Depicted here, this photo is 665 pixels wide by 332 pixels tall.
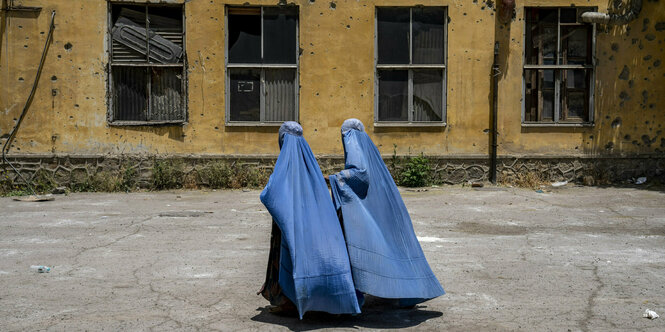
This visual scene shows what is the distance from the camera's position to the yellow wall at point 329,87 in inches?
461

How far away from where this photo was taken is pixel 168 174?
1173 centimetres

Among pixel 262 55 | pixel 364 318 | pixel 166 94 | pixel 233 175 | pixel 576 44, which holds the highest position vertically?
pixel 576 44

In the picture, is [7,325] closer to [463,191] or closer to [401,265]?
[401,265]

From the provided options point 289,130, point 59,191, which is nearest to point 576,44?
point 289,130

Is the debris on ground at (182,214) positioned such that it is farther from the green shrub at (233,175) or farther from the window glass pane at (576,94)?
→ the window glass pane at (576,94)

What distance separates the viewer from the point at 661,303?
486 centimetres

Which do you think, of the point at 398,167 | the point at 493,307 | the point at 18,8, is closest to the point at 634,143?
the point at 398,167

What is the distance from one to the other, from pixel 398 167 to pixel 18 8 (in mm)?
7557

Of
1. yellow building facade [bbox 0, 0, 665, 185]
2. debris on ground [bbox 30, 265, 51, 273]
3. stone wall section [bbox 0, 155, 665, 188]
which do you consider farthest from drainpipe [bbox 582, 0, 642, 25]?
debris on ground [bbox 30, 265, 51, 273]

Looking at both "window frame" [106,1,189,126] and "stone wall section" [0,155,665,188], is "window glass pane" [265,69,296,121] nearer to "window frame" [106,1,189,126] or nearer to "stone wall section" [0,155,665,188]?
"stone wall section" [0,155,665,188]

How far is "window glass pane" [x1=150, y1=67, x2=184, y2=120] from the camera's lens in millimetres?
11961

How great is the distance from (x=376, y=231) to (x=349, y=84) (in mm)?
7729

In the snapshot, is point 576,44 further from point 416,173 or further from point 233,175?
point 233,175

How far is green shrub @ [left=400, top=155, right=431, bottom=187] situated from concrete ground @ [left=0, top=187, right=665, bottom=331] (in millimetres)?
1473
